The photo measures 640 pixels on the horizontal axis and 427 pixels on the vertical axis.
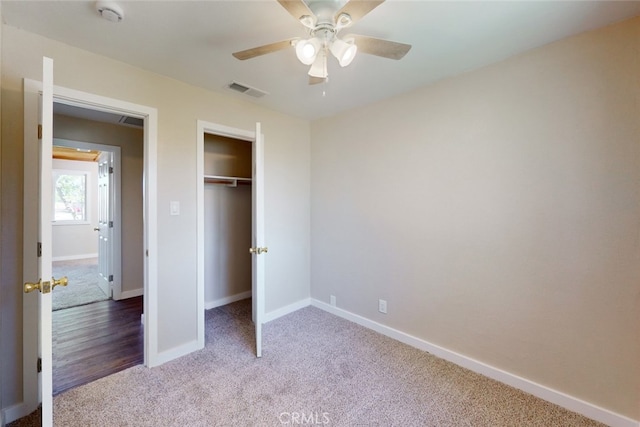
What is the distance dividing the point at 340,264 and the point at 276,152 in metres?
1.50

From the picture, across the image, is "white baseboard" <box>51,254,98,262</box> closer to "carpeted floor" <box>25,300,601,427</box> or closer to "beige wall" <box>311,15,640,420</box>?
"carpeted floor" <box>25,300,601,427</box>

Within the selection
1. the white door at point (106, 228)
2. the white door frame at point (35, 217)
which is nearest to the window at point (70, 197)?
the white door at point (106, 228)

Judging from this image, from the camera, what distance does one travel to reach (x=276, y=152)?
322 centimetres

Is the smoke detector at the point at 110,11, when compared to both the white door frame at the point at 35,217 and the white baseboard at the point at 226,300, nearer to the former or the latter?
the white door frame at the point at 35,217

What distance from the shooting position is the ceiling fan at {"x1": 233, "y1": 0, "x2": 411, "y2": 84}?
49.3 inches

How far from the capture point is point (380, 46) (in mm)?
1444

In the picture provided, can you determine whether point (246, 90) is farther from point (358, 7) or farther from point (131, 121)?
point (131, 121)

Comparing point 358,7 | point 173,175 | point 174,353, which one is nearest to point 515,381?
point 358,7

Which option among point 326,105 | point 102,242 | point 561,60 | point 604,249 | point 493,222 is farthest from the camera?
point 102,242

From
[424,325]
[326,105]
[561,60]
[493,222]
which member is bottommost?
[424,325]

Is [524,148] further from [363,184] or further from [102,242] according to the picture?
[102,242]

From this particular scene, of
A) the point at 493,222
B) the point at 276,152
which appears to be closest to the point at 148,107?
the point at 276,152

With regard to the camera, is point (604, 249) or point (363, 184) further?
point (363, 184)

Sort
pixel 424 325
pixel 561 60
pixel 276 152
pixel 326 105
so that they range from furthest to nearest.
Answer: pixel 276 152, pixel 326 105, pixel 424 325, pixel 561 60
